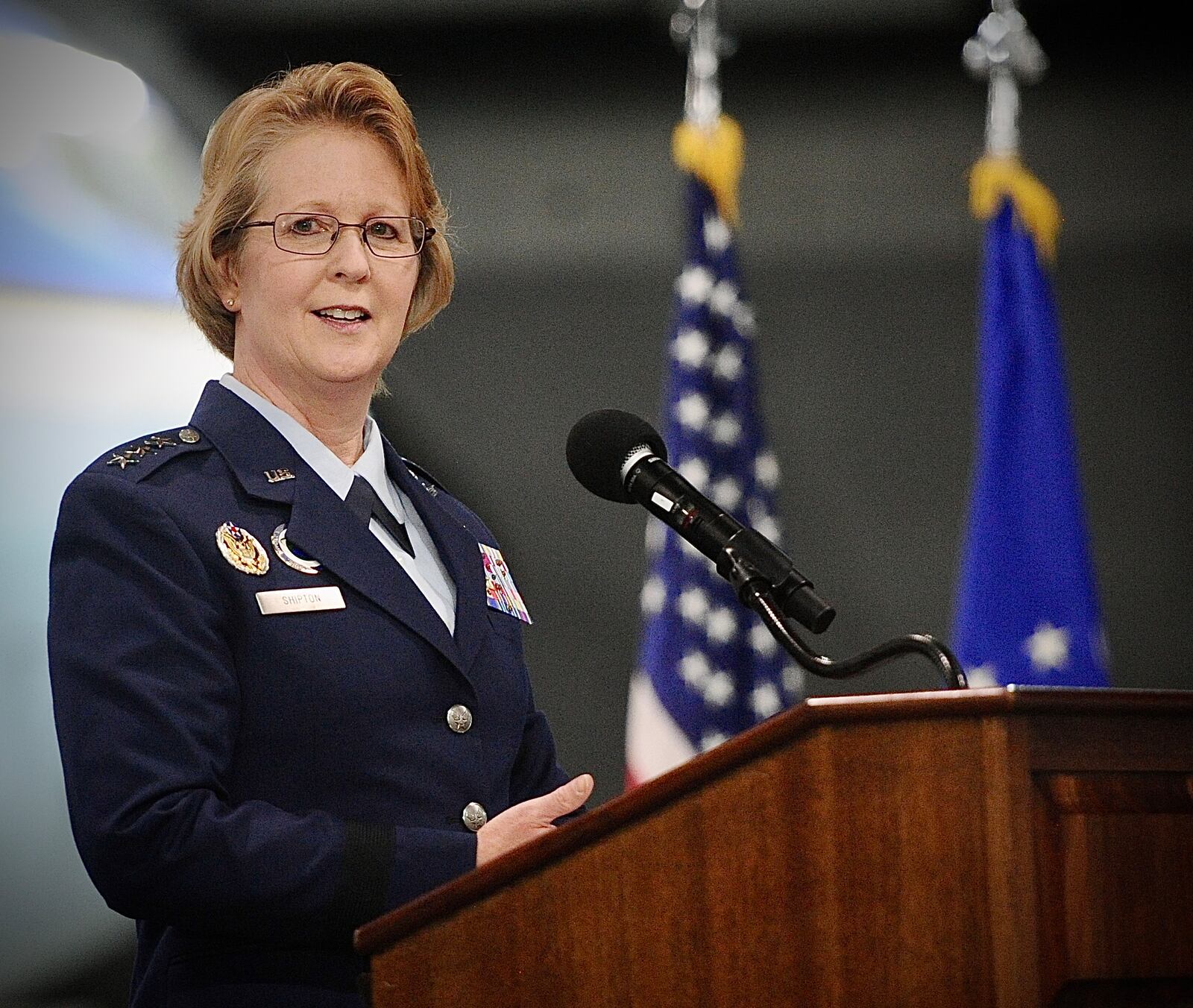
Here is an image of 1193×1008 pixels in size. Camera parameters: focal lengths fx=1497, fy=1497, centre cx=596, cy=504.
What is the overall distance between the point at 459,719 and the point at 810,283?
236 cm

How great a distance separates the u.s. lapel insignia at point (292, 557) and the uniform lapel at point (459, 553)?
0.56 ft

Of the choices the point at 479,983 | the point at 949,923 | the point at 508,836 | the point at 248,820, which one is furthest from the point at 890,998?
the point at 248,820

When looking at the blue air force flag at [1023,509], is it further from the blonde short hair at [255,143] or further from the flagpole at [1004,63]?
the blonde short hair at [255,143]

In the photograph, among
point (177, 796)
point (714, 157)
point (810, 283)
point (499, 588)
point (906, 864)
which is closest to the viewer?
point (906, 864)

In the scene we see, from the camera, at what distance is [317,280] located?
164cm

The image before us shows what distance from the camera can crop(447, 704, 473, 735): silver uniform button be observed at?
1.47m

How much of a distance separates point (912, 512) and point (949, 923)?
2659 millimetres

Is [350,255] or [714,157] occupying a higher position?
[714,157]

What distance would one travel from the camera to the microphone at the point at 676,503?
1.32 meters

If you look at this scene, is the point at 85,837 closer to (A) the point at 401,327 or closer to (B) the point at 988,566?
(A) the point at 401,327

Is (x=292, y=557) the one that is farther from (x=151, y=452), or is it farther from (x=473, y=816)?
(x=473, y=816)

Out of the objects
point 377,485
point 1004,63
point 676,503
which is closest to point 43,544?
point 377,485

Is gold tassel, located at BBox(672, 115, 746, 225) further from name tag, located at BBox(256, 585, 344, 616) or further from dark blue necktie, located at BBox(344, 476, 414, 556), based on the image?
name tag, located at BBox(256, 585, 344, 616)

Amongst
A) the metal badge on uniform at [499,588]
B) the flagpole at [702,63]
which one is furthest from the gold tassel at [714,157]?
the metal badge on uniform at [499,588]
